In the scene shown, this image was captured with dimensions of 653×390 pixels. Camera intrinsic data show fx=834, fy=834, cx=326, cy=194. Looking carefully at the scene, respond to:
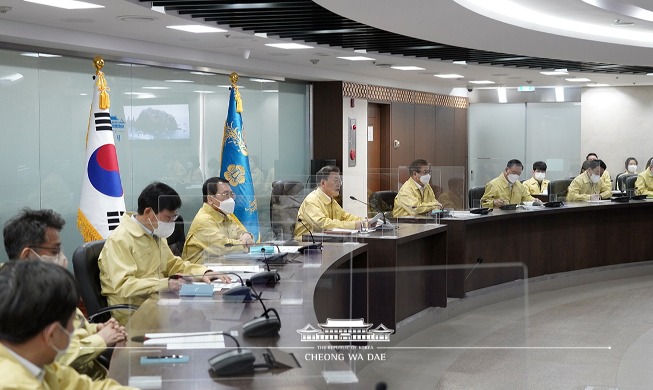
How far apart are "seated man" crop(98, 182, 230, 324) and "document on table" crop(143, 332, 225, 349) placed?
3.82 feet

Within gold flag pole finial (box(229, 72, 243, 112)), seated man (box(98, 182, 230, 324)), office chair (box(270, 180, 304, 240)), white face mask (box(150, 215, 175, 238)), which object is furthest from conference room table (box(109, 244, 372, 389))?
gold flag pole finial (box(229, 72, 243, 112))


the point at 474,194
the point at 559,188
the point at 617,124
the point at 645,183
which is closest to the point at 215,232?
the point at 474,194

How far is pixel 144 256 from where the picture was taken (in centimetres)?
455

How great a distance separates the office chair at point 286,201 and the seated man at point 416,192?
1015 millimetres

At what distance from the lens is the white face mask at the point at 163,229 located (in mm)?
4566

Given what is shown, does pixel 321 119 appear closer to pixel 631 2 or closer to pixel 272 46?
pixel 272 46

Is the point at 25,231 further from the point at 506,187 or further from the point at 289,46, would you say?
the point at 506,187

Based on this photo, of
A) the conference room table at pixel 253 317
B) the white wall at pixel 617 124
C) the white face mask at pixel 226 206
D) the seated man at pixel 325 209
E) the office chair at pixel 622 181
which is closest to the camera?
the conference room table at pixel 253 317

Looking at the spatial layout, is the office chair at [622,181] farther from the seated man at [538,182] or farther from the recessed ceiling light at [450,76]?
the recessed ceiling light at [450,76]

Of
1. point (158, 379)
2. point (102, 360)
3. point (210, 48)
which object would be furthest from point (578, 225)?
point (158, 379)

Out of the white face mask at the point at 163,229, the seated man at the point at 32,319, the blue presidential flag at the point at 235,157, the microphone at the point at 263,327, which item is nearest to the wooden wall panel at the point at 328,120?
the blue presidential flag at the point at 235,157

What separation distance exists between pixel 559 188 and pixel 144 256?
6998 millimetres

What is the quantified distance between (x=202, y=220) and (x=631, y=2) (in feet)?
13.3

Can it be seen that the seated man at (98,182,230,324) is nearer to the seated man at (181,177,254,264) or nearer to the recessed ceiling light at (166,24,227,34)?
the seated man at (181,177,254,264)
